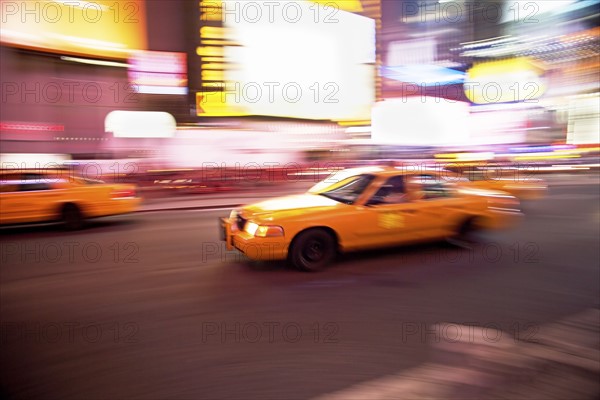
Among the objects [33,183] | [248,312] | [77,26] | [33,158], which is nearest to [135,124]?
[33,158]

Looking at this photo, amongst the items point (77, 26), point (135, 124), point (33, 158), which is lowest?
point (33, 158)

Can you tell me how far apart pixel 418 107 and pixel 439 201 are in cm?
2477

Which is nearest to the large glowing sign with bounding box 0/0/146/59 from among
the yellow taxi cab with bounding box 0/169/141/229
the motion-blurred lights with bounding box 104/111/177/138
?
the motion-blurred lights with bounding box 104/111/177/138

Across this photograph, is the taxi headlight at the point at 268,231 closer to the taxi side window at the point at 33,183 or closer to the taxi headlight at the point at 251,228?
the taxi headlight at the point at 251,228

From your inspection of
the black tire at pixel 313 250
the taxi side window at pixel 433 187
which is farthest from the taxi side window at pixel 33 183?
the taxi side window at pixel 433 187

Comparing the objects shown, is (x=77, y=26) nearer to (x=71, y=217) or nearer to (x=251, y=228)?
(x=71, y=217)

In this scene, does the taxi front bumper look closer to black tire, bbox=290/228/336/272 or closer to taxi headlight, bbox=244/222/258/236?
taxi headlight, bbox=244/222/258/236

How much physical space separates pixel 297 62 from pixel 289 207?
77.7ft

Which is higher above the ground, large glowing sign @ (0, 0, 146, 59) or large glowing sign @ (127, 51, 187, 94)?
large glowing sign @ (0, 0, 146, 59)

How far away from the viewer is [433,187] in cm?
629

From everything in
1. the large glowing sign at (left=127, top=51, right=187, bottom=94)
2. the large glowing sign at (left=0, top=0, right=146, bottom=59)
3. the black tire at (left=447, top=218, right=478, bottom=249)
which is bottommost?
the black tire at (left=447, top=218, right=478, bottom=249)

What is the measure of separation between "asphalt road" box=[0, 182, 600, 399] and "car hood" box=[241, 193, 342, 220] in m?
0.74

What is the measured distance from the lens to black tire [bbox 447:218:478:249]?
6543 millimetres

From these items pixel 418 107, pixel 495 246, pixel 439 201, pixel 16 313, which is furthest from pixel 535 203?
pixel 418 107
